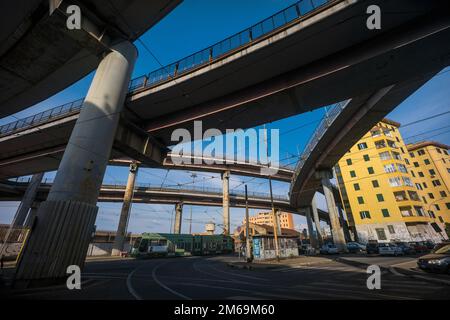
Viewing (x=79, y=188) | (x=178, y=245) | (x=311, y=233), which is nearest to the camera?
(x=79, y=188)

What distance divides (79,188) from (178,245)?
25.1 meters

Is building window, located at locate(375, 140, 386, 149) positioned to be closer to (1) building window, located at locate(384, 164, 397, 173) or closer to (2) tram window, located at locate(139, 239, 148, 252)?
(1) building window, located at locate(384, 164, 397, 173)

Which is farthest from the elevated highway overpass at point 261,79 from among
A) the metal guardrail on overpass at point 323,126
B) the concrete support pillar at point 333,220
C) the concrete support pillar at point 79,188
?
the concrete support pillar at point 333,220

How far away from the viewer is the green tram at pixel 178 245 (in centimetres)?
2909

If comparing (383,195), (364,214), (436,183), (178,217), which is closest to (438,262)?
(383,195)

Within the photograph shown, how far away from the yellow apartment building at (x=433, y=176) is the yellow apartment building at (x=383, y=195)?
347 inches

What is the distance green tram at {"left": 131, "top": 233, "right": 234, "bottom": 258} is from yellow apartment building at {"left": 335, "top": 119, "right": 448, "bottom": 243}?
31.3 metres

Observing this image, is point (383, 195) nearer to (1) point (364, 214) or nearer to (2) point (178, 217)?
(1) point (364, 214)

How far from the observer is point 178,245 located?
106 feet

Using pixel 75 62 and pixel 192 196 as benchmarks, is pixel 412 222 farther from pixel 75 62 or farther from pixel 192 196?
pixel 75 62

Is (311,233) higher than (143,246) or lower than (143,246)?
higher

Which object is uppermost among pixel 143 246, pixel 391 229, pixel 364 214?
pixel 364 214

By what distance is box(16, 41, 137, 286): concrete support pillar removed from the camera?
887 centimetres

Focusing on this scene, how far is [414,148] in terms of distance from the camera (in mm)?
68438
